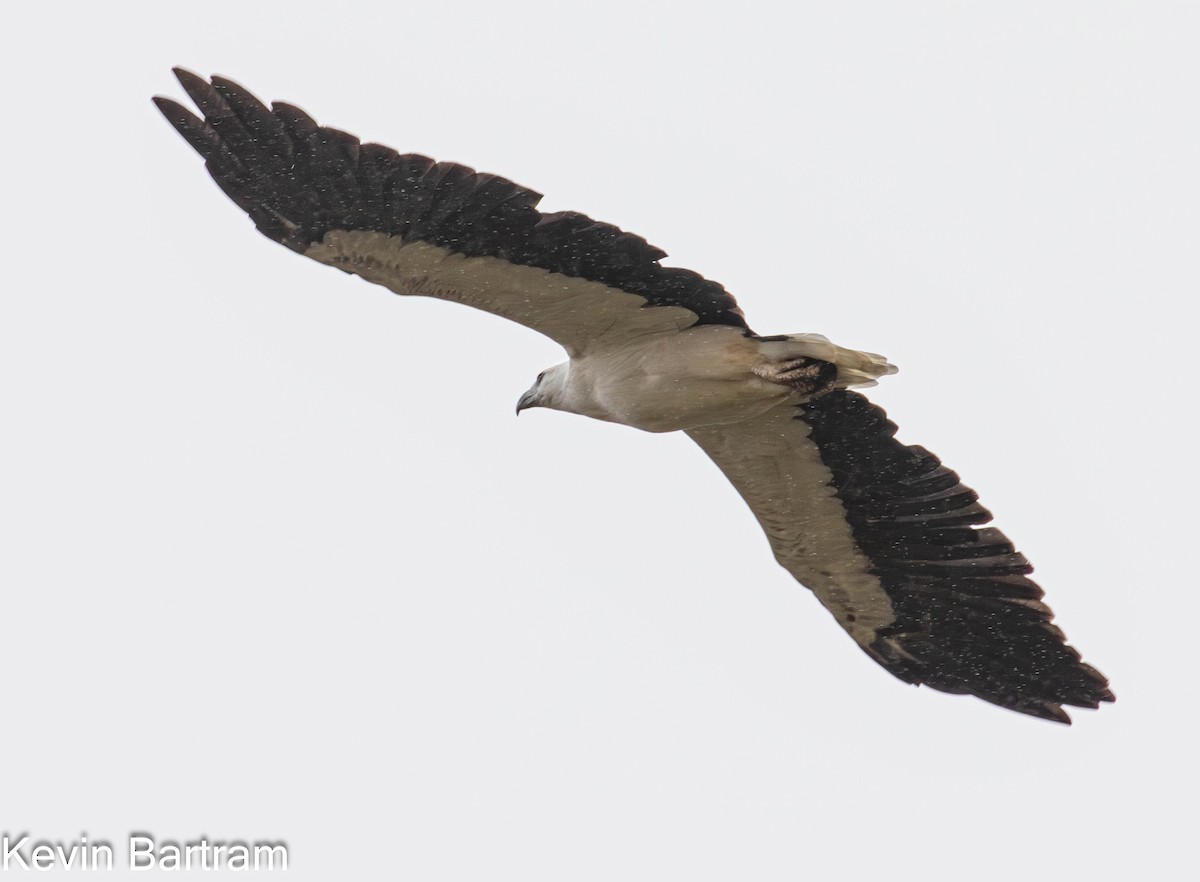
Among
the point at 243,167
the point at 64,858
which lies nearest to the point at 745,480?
the point at 243,167

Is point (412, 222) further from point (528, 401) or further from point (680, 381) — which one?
point (528, 401)

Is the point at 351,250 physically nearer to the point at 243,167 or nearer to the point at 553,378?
the point at 243,167

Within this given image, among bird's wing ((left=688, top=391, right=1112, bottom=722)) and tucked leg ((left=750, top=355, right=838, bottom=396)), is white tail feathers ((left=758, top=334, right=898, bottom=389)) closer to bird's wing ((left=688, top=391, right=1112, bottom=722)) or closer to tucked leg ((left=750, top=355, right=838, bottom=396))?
tucked leg ((left=750, top=355, right=838, bottom=396))

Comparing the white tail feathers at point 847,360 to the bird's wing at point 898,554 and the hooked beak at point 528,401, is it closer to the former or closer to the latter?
the bird's wing at point 898,554

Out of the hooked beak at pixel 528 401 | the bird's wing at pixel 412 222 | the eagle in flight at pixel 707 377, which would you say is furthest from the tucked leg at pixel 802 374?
the hooked beak at pixel 528 401

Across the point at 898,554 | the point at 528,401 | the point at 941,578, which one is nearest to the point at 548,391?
the point at 528,401

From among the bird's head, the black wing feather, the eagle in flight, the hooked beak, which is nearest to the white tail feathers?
the eagle in flight
